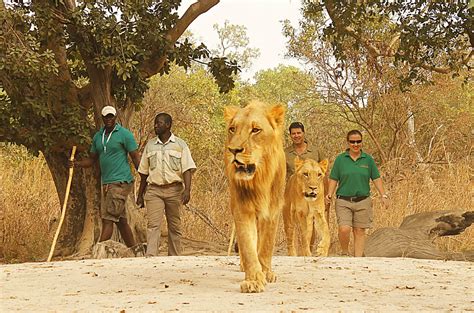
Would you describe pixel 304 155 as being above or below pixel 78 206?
above

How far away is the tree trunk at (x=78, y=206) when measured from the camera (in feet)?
41.9

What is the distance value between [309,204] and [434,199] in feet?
18.0

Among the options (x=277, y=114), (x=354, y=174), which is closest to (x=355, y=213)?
(x=354, y=174)

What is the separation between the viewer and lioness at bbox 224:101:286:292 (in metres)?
5.96

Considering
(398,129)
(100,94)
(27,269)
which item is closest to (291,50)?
(398,129)

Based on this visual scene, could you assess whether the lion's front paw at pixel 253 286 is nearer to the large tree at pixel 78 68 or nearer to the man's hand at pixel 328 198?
the man's hand at pixel 328 198

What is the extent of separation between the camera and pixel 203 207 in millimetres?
14789

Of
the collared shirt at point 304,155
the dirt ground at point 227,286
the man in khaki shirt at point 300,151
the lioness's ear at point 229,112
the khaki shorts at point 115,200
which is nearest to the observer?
the dirt ground at point 227,286

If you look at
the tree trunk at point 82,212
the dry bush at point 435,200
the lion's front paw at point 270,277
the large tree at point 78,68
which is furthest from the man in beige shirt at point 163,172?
the dry bush at point 435,200

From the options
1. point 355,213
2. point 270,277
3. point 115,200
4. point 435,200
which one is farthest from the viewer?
point 435,200

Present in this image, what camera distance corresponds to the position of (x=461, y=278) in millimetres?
7152

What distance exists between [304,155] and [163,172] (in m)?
1.79

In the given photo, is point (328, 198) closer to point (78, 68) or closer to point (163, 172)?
point (163, 172)

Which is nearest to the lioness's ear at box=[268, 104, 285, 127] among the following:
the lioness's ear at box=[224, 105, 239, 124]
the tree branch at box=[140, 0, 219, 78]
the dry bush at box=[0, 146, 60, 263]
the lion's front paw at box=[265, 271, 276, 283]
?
the lioness's ear at box=[224, 105, 239, 124]
